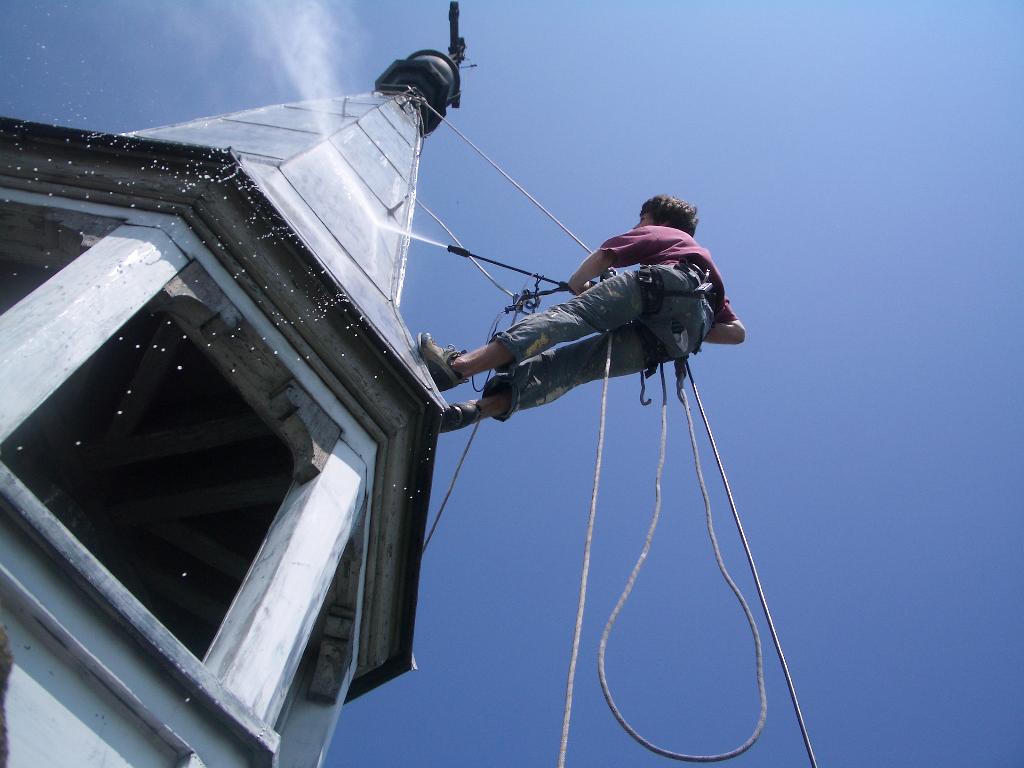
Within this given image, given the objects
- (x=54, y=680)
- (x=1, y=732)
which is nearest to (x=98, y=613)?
(x=54, y=680)

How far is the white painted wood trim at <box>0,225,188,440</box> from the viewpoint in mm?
2469

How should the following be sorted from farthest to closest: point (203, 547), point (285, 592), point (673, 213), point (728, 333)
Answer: point (673, 213) → point (728, 333) → point (203, 547) → point (285, 592)

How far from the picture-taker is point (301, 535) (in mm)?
3244

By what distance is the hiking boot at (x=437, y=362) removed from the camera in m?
4.77

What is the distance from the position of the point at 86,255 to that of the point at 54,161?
0.87m

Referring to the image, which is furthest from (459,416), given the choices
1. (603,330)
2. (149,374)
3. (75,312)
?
(75,312)

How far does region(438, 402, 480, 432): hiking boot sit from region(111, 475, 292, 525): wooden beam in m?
1.01

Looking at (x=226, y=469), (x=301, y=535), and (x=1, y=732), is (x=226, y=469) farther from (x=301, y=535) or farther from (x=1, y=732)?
(x=1, y=732)

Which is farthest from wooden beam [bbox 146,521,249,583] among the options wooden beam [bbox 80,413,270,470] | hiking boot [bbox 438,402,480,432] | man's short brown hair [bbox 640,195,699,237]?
man's short brown hair [bbox 640,195,699,237]

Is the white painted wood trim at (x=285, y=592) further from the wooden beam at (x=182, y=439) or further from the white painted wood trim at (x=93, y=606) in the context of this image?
the wooden beam at (x=182, y=439)

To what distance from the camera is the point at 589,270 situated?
18.3 ft

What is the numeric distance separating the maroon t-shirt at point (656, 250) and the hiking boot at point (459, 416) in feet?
5.21

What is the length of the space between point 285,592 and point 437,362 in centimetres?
205

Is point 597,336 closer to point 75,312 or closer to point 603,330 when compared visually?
point 603,330
